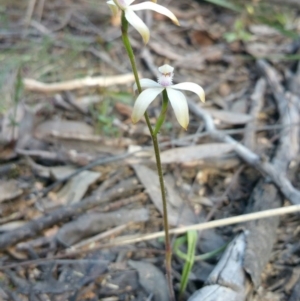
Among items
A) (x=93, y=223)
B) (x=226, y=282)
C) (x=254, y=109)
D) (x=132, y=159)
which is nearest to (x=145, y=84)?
(x=226, y=282)

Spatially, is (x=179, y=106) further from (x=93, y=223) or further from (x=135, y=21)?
(x=93, y=223)

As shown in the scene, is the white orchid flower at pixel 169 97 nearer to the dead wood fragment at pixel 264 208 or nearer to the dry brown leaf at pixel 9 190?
the dead wood fragment at pixel 264 208

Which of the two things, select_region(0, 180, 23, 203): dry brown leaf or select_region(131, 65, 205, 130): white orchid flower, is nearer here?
select_region(131, 65, 205, 130): white orchid flower

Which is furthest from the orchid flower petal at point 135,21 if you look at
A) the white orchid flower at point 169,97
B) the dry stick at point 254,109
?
the dry stick at point 254,109

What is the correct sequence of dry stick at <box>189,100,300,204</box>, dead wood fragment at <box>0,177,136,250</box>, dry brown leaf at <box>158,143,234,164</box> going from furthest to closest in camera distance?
1. dry brown leaf at <box>158,143,234,164</box>
2. dry stick at <box>189,100,300,204</box>
3. dead wood fragment at <box>0,177,136,250</box>

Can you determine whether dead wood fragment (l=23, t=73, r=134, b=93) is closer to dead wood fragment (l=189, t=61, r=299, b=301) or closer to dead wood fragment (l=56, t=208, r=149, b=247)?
dead wood fragment (l=189, t=61, r=299, b=301)

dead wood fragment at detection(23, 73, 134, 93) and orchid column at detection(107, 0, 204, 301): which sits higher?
orchid column at detection(107, 0, 204, 301)

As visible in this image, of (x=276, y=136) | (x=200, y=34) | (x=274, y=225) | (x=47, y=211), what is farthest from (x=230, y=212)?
(x=200, y=34)

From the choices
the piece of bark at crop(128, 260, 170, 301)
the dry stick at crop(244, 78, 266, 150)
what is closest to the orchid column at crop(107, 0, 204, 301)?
the piece of bark at crop(128, 260, 170, 301)
